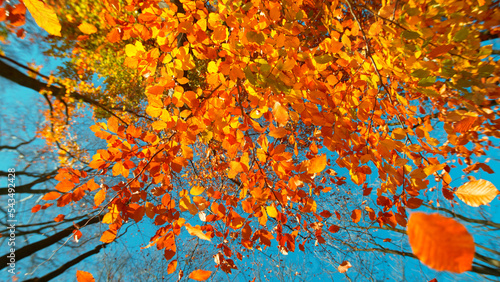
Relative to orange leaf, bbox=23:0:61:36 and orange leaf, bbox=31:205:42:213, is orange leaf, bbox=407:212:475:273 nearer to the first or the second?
orange leaf, bbox=23:0:61:36

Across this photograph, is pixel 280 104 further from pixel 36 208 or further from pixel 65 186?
pixel 36 208

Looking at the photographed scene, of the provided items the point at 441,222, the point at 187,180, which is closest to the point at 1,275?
the point at 187,180

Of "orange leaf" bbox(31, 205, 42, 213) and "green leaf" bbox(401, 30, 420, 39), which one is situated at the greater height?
"orange leaf" bbox(31, 205, 42, 213)

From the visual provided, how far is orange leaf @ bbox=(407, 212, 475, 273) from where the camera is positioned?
1.55ft

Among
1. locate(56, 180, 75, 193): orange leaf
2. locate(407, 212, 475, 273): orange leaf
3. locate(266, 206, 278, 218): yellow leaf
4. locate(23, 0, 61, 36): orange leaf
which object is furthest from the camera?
locate(266, 206, 278, 218): yellow leaf

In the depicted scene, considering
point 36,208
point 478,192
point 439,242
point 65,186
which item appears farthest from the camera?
point 36,208

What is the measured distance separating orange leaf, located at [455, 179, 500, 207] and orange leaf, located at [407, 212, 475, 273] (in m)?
0.72

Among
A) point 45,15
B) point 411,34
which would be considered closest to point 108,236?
point 45,15

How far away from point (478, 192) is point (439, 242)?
32.3 inches

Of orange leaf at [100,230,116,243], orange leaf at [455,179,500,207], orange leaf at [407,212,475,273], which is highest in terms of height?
orange leaf at [100,230,116,243]

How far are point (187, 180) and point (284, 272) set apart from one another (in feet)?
9.07

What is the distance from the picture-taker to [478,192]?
97 centimetres

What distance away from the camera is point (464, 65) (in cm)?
165

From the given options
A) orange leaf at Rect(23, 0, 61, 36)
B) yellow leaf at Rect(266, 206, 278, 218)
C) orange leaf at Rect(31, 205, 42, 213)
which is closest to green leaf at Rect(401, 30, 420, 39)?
yellow leaf at Rect(266, 206, 278, 218)
